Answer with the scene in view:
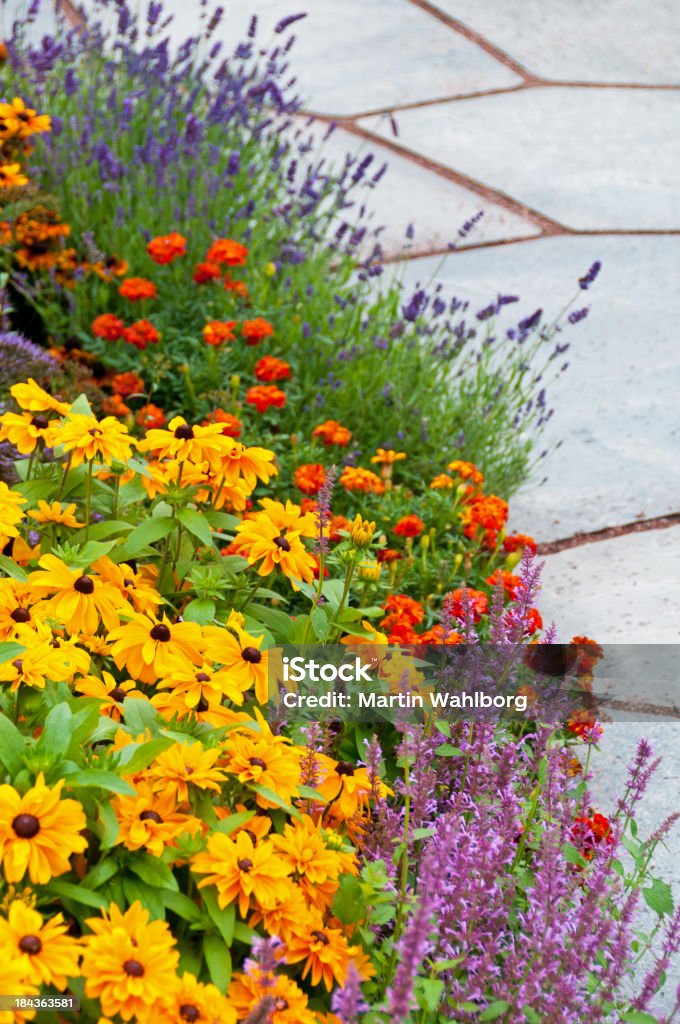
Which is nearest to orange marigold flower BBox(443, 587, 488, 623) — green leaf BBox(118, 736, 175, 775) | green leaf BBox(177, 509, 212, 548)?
green leaf BBox(177, 509, 212, 548)

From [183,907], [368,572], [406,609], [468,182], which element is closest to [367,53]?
[468,182]

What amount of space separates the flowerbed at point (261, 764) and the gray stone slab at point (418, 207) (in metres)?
1.13

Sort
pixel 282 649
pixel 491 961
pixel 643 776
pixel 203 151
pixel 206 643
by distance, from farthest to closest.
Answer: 1. pixel 203 151
2. pixel 282 649
3. pixel 206 643
4. pixel 643 776
5. pixel 491 961

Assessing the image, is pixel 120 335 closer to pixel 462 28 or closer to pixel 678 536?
pixel 678 536

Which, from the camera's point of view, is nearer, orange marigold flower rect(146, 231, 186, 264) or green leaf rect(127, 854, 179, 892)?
green leaf rect(127, 854, 179, 892)

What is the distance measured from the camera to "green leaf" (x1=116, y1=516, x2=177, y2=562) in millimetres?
1968

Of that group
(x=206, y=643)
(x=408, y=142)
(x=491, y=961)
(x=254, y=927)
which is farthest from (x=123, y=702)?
(x=408, y=142)

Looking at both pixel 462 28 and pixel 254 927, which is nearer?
pixel 254 927

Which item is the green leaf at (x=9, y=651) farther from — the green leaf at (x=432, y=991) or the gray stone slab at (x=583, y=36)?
the gray stone slab at (x=583, y=36)

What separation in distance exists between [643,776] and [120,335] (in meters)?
2.02

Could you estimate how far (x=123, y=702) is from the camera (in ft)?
5.54

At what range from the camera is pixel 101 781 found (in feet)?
4.50

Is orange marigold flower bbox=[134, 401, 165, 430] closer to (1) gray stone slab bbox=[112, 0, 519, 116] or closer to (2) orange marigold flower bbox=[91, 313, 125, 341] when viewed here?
(2) orange marigold flower bbox=[91, 313, 125, 341]

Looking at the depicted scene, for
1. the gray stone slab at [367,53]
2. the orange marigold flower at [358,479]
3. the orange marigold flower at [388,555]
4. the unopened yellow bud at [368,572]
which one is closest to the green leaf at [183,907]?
the unopened yellow bud at [368,572]
